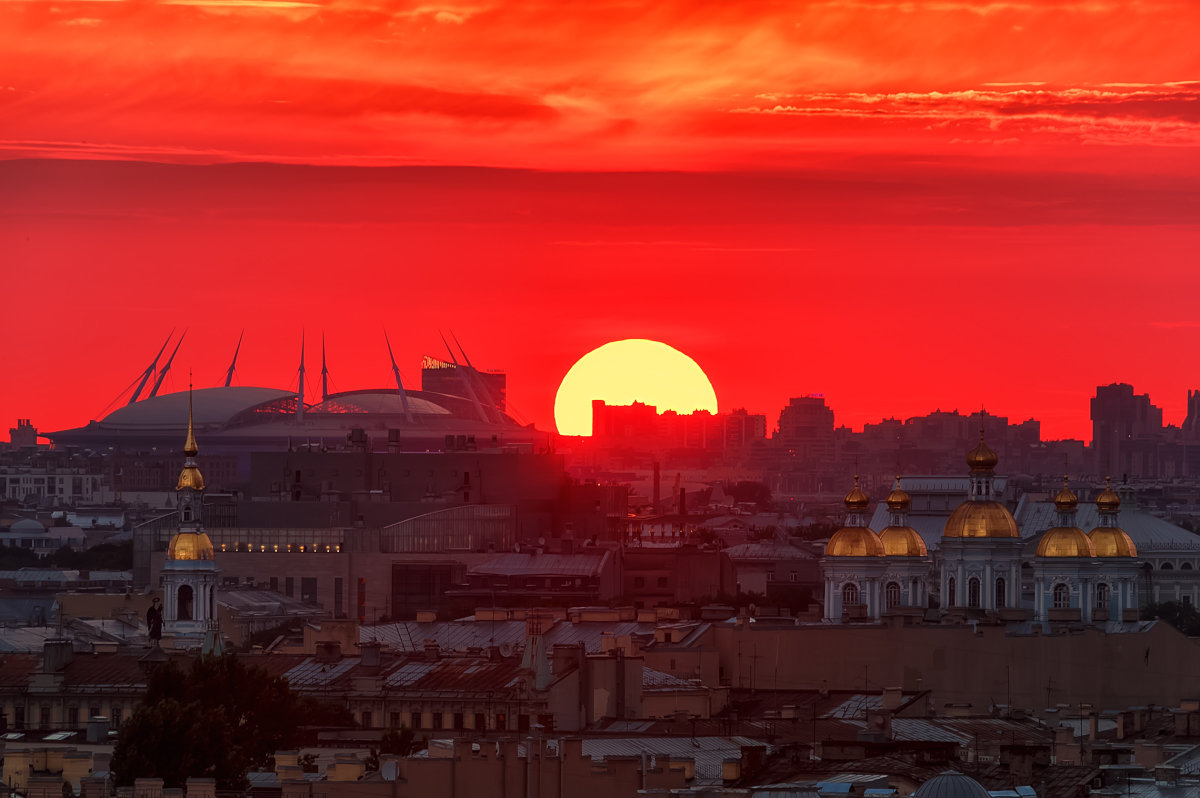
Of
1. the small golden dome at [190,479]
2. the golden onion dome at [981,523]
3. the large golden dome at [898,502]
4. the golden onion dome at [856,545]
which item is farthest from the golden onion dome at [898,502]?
the small golden dome at [190,479]

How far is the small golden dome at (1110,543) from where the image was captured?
9100 centimetres

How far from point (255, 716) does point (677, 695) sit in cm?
773

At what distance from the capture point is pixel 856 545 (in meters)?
90.7

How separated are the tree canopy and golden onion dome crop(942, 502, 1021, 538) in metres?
31.0

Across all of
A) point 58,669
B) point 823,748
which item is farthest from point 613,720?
point 58,669

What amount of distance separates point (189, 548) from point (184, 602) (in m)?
1.57

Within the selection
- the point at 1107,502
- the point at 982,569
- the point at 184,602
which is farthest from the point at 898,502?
the point at 184,602

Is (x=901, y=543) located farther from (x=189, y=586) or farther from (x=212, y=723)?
(x=212, y=723)

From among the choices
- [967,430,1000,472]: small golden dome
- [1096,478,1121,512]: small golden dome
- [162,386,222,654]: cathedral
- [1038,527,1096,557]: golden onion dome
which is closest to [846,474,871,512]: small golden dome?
[967,430,1000,472]: small golden dome

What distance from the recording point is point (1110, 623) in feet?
268

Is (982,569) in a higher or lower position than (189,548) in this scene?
lower

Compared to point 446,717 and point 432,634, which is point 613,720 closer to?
point 446,717

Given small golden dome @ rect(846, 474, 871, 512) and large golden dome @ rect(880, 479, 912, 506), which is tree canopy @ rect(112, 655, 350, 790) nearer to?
small golden dome @ rect(846, 474, 871, 512)

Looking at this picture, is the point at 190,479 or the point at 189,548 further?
the point at 190,479
